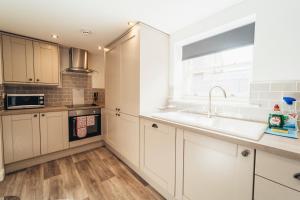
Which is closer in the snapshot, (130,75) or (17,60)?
(130,75)

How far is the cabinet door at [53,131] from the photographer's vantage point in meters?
2.18

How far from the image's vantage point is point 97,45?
260cm

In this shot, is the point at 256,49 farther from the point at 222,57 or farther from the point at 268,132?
the point at 268,132

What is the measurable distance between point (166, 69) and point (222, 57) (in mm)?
789

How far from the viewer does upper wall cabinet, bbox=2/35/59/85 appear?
2020mm

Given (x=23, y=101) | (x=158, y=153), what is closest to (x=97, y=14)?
(x=158, y=153)

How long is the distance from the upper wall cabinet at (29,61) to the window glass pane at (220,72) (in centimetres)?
239

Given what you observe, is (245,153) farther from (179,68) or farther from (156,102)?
(179,68)

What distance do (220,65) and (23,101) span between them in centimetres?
311

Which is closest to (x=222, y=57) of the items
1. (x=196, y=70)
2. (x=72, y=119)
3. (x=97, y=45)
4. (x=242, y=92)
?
(x=196, y=70)

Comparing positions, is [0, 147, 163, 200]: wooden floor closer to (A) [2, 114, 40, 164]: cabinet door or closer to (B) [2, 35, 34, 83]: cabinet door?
(A) [2, 114, 40, 164]: cabinet door

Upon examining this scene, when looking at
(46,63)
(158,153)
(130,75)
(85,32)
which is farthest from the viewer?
(46,63)

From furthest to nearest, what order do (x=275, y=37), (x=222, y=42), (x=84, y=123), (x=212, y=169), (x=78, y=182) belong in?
(x=84, y=123) → (x=78, y=182) → (x=222, y=42) → (x=275, y=37) → (x=212, y=169)

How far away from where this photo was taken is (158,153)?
149 centimetres
